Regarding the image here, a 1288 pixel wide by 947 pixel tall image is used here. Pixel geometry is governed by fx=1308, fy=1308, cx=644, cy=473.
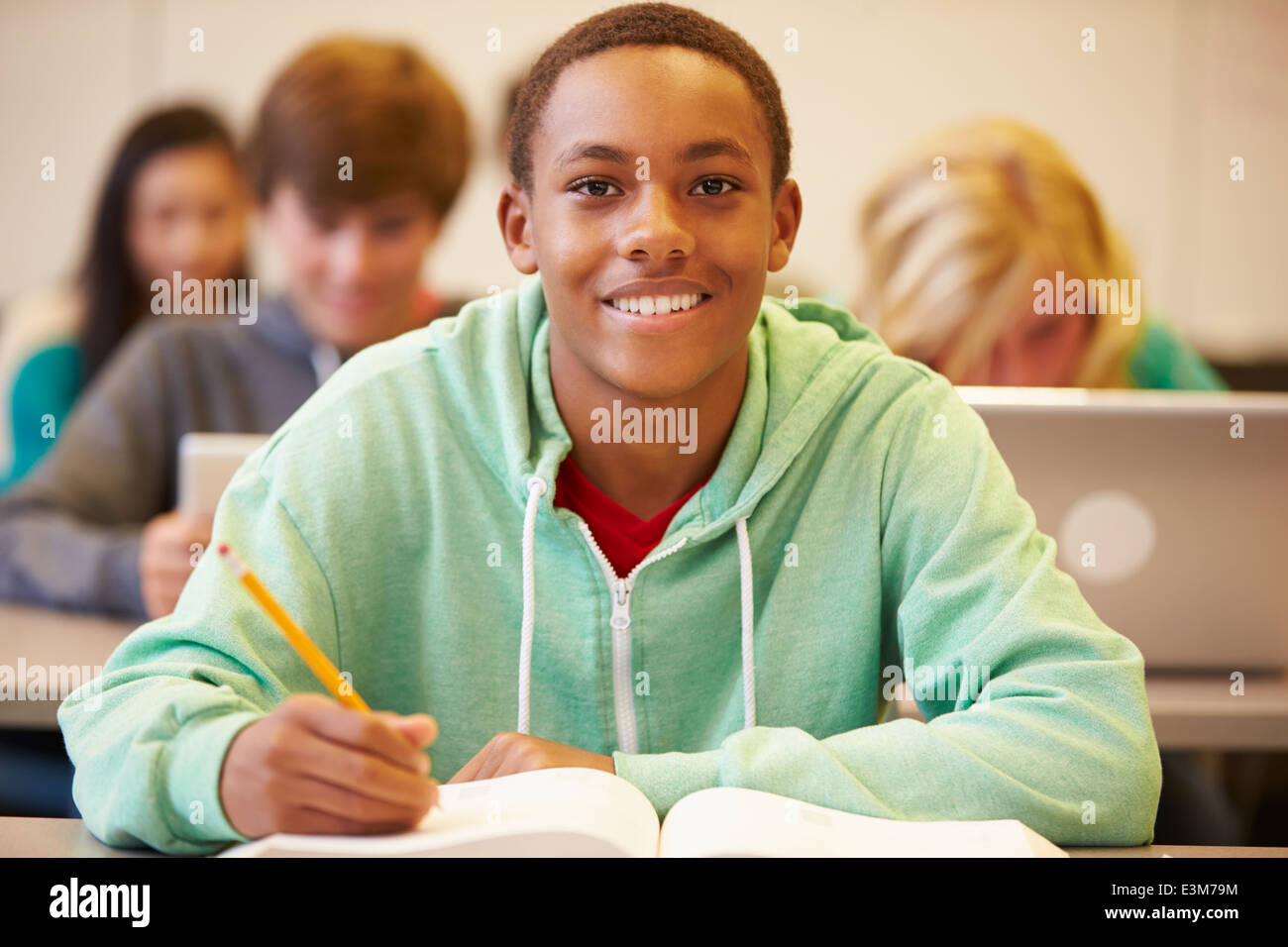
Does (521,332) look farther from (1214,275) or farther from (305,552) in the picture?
(1214,275)

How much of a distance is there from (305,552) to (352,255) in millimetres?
1426

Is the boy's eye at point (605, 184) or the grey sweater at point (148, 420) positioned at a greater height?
the boy's eye at point (605, 184)

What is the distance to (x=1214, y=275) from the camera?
4.18 metres

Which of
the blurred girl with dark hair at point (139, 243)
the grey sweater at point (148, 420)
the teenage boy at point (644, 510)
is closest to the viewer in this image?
the teenage boy at point (644, 510)

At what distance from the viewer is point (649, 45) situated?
105 cm

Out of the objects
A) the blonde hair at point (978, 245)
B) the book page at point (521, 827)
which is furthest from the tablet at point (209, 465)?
the blonde hair at point (978, 245)

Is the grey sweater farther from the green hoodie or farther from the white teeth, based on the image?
the white teeth

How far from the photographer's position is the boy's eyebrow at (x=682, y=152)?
1030 mm

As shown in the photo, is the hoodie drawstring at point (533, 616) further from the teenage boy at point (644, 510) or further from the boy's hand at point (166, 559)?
the boy's hand at point (166, 559)

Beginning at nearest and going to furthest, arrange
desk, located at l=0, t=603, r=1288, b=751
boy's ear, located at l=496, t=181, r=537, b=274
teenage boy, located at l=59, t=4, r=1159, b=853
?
1. teenage boy, located at l=59, t=4, r=1159, b=853
2. boy's ear, located at l=496, t=181, r=537, b=274
3. desk, located at l=0, t=603, r=1288, b=751

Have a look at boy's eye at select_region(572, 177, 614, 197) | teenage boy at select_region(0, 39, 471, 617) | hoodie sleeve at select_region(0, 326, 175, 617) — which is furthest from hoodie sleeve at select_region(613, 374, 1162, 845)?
teenage boy at select_region(0, 39, 471, 617)

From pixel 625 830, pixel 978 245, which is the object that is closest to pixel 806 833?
pixel 625 830

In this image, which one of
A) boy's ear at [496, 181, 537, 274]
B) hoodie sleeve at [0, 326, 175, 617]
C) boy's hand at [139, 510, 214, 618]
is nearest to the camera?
boy's ear at [496, 181, 537, 274]

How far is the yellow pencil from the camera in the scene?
0.74m
